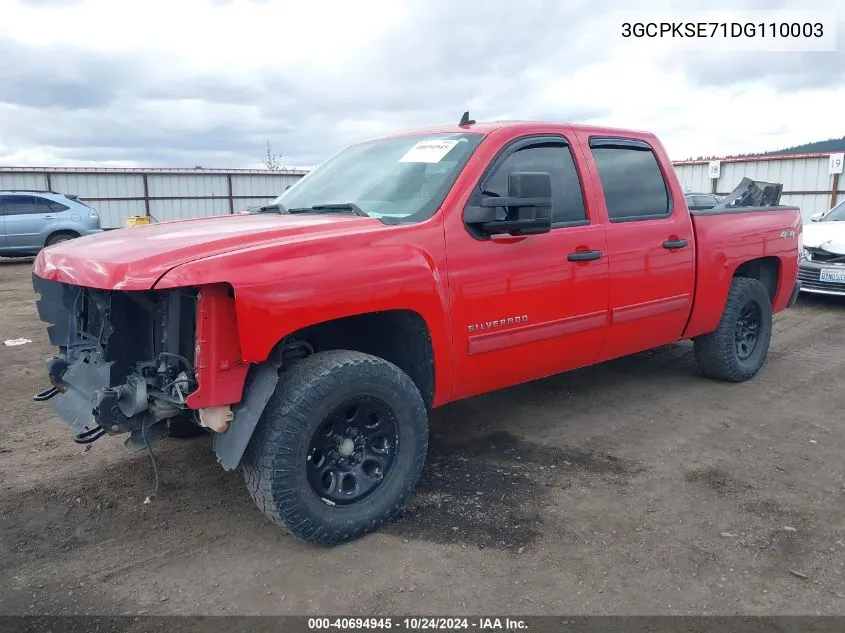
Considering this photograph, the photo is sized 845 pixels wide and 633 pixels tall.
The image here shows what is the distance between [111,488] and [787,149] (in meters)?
24.3

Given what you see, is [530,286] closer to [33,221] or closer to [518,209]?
[518,209]

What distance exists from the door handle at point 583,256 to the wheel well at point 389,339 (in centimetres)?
106

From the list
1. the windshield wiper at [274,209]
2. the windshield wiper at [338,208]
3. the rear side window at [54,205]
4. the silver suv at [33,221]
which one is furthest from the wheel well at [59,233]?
the windshield wiper at [338,208]

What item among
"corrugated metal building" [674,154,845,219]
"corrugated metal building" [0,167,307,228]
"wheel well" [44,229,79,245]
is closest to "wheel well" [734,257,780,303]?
"corrugated metal building" [674,154,845,219]

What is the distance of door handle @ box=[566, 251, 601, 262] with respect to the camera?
3.89 metres

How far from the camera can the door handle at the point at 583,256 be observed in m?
3.89

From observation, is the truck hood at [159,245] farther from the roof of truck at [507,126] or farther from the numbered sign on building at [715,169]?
the numbered sign on building at [715,169]

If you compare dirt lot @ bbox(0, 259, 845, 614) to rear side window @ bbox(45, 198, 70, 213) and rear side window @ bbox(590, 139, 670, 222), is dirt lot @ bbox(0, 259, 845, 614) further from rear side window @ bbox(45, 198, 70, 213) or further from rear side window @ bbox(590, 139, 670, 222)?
rear side window @ bbox(45, 198, 70, 213)

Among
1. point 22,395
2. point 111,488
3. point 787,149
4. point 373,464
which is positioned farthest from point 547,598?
point 787,149

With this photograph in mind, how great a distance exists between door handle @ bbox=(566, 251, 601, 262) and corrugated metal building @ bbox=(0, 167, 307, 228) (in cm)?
1612

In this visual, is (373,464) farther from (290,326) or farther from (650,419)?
(650,419)

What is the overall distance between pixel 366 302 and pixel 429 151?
1.21 m

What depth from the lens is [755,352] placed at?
5.64 m

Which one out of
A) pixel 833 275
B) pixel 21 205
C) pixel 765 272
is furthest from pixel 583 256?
pixel 21 205
